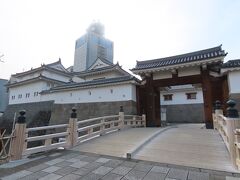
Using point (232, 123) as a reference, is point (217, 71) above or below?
above

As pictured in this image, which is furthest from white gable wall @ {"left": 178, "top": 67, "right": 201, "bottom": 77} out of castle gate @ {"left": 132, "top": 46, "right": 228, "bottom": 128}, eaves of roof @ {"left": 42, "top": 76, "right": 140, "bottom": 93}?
eaves of roof @ {"left": 42, "top": 76, "right": 140, "bottom": 93}

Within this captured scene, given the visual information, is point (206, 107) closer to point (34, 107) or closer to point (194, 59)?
point (194, 59)

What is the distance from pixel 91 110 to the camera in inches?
603

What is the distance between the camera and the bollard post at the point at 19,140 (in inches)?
172

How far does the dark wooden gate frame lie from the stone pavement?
24.8 ft

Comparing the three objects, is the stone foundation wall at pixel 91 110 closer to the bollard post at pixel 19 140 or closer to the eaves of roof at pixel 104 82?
the eaves of roof at pixel 104 82

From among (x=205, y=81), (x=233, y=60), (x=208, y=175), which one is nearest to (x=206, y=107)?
(x=205, y=81)

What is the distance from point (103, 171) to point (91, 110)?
1191cm

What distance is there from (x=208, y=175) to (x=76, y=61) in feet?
131

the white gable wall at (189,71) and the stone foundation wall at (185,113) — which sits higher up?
the white gable wall at (189,71)

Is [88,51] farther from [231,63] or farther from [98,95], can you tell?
A: [231,63]

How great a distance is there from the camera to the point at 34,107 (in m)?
21.0

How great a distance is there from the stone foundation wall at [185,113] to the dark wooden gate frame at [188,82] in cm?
870

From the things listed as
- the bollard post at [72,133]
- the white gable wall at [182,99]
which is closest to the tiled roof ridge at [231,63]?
the bollard post at [72,133]
